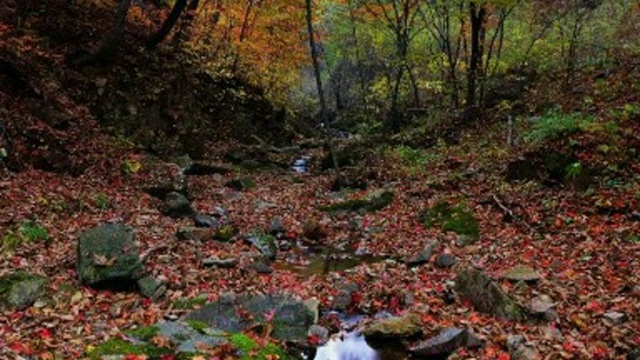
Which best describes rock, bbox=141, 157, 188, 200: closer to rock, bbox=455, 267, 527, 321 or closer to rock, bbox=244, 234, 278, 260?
rock, bbox=244, 234, 278, 260

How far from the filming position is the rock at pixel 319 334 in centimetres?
778

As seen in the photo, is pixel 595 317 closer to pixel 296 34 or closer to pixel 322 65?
pixel 296 34

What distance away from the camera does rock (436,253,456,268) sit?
10312mm

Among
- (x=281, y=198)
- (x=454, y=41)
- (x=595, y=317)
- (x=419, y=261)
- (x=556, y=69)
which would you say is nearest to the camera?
(x=595, y=317)

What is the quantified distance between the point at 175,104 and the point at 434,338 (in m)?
16.3

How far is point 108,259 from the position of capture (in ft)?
28.5

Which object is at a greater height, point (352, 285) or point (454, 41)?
point (454, 41)

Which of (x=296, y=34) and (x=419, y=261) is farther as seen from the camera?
(x=296, y=34)

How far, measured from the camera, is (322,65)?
175ft

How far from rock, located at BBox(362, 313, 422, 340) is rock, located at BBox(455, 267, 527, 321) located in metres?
0.97

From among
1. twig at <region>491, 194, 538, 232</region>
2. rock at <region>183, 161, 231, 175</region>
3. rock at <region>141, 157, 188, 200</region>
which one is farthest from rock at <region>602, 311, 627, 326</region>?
rock at <region>183, 161, 231, 175</region>

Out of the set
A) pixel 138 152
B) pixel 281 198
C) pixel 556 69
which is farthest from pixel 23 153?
pixel 556 69

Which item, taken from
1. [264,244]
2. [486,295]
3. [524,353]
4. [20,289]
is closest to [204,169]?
[264,244]

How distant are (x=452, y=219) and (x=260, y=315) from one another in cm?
624
